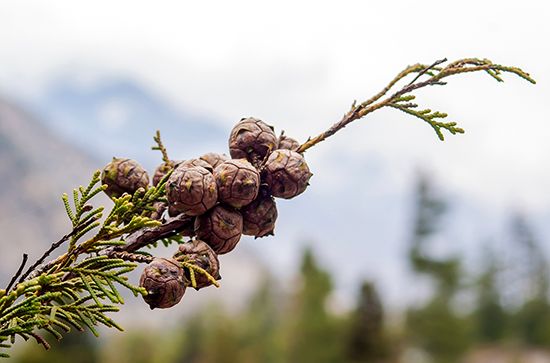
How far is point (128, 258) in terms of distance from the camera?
2600mm

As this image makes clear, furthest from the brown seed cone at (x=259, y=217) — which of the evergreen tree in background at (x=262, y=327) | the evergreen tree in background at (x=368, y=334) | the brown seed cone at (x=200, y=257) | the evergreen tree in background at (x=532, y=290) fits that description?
the evergreen tree in background at (x=532, y=290)

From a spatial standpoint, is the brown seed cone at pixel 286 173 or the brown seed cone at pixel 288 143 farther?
the brown seed cone at pixel 288 143

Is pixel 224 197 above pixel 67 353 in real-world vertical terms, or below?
below

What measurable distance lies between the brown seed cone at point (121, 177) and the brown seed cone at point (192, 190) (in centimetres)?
48

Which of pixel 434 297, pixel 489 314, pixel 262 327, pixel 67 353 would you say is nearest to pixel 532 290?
pixel 489 314

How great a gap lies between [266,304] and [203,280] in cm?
7313

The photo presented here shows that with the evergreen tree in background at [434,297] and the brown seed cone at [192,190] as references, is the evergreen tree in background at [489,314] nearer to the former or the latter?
the evergreen tree in background at [434,297]

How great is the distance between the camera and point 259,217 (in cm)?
270

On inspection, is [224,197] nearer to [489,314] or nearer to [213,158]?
[213,158]

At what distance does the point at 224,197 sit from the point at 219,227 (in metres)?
0.13

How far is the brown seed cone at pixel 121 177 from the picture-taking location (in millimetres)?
2971

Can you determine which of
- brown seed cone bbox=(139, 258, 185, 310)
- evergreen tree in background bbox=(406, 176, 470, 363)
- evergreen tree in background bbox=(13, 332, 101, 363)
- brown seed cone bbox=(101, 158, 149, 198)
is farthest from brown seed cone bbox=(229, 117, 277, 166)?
evergreen tree in background bbox=(406, 176, 470, 363)

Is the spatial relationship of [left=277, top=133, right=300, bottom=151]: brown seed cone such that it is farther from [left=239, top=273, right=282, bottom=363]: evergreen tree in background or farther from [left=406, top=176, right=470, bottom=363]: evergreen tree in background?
[left=406, top=176, right=470, bottom=363]: evergreen tree in background

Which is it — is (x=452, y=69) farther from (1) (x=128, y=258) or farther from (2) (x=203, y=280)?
(1) (x=128, y=258)
